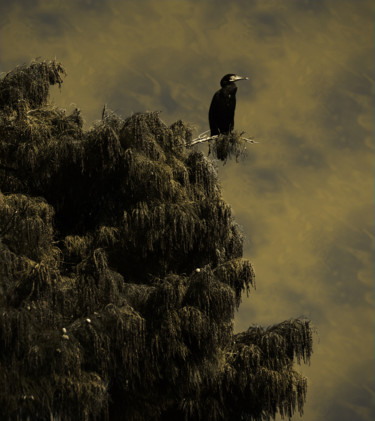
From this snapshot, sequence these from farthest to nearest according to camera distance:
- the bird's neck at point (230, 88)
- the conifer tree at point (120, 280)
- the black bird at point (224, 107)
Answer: the bird's neck at point (230, 88), the black bird at point (224, 107), the conifer tree at point (120, 280)

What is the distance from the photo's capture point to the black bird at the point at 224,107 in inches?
411

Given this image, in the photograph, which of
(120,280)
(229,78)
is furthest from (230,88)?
(120,280)

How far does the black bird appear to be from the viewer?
1043 centimetres

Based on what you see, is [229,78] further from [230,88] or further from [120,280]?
Result: [120,280]

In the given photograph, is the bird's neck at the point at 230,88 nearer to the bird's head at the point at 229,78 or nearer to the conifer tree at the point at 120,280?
the bird's head at the point at 229,78

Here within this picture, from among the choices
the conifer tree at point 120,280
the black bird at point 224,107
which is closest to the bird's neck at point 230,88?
the black bird at point 224,107

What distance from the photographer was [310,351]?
7.71 metres

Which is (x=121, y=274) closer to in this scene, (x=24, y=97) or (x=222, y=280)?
(x=222, y=280)

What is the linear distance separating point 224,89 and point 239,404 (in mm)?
4168

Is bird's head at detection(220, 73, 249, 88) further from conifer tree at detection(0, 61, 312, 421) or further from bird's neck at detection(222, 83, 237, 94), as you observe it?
conifer tree at detection(0, 61, 312, 421)

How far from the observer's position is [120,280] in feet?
23.7

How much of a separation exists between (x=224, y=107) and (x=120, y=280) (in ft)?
12.4

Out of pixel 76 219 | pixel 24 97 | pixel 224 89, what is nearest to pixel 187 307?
pixel 76 219

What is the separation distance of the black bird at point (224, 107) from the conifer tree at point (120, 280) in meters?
1.75
